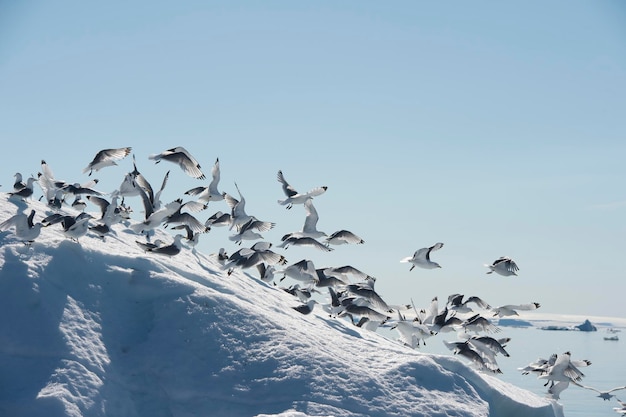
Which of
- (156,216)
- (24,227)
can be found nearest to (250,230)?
(156,216)

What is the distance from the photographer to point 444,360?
15.8 m

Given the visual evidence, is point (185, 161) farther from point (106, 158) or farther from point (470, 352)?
point (470, 352)

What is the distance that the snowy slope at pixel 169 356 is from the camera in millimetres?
12938

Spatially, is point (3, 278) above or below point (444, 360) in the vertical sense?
below

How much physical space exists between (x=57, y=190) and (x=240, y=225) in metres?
6.34

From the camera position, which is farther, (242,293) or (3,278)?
(242,293)

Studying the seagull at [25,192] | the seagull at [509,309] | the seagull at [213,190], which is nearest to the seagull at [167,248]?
the seagull at [25,192]

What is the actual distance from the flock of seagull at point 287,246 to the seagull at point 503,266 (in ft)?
0.12

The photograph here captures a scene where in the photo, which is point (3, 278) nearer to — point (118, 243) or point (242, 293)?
point (118, 243)

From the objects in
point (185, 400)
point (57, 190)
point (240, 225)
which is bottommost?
point (185, 400)

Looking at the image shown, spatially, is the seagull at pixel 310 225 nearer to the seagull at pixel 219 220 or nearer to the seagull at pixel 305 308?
the seagull at pixel 219 220

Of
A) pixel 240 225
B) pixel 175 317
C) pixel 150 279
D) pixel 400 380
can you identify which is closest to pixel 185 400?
pixel 175 317

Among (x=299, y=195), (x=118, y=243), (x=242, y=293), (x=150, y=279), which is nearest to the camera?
(x=150, y=279)

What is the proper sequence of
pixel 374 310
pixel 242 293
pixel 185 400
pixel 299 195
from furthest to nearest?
pixel 299 195, pixel 374 310, pixel 242 293, pixel 185 400
